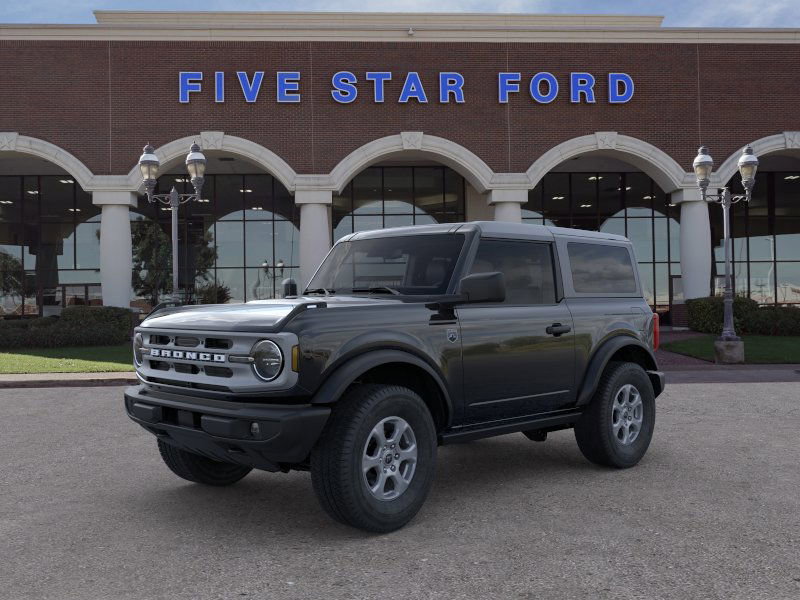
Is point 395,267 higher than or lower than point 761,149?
lower

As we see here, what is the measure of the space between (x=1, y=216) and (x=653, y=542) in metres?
33.5

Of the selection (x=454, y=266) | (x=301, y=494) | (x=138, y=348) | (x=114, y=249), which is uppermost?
(x=114, y=249)

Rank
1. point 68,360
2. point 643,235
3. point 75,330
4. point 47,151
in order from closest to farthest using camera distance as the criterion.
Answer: point 68,360 → point 75,330 → point 47,151 → point 643,235

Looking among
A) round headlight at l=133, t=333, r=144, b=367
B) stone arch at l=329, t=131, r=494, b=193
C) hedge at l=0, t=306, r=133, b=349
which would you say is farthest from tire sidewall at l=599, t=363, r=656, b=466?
hedge at l=0, t=306, r=133, b=349

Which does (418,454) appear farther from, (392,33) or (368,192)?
(368,192)

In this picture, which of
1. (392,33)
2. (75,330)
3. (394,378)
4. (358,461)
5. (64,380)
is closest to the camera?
(358,461)

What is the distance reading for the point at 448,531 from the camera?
4484 mm

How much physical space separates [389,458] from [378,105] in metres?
21.3

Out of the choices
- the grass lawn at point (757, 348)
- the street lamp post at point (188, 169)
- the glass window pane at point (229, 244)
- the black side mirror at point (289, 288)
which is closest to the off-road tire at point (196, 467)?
the black side mirror at point (289, 288)

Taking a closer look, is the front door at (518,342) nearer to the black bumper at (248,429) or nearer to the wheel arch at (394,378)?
the wheel arch at (394,378)

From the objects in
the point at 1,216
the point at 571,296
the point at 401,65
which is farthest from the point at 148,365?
the point at 1,216

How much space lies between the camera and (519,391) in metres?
5.35

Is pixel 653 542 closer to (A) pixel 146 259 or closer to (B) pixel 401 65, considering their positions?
(B) pixel 401 65

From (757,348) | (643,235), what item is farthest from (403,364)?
(643,235)
